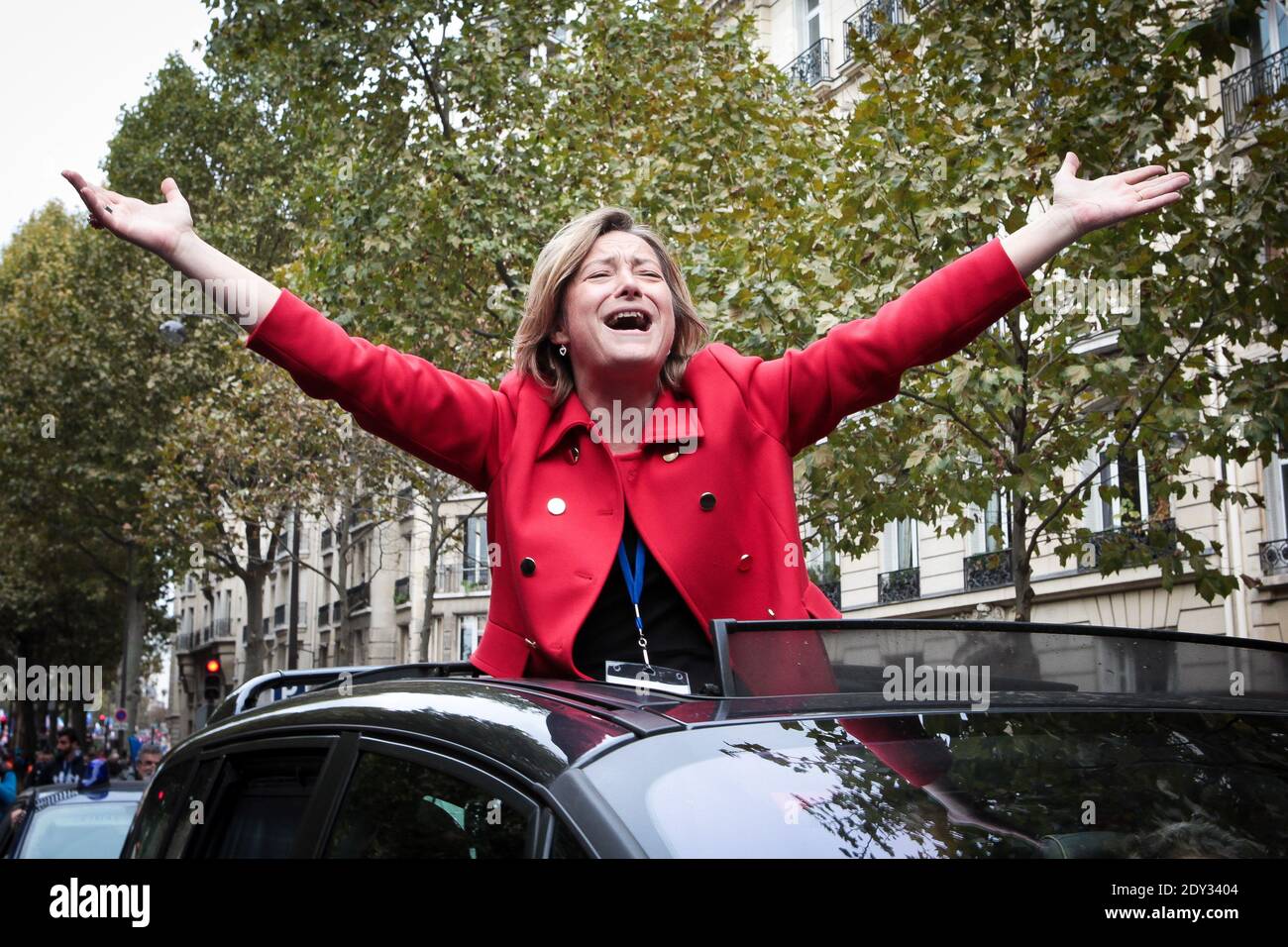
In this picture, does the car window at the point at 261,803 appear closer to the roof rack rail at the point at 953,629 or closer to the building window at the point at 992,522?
the roof rack rail at the point at 953,629

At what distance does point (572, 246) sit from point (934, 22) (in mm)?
10036

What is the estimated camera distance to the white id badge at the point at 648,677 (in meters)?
2.47

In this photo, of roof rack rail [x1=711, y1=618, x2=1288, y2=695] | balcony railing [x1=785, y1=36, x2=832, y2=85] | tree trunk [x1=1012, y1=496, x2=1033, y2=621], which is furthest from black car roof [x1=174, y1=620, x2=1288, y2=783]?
balcony railing [x1=785, y1=36, x2=832, y2=85]

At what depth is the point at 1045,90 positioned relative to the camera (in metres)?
12.3

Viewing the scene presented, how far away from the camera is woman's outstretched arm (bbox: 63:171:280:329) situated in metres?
3.18

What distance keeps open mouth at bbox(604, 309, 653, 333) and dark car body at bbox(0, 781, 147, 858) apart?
22.3 feet

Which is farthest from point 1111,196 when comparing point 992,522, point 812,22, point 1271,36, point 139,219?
point 812,22

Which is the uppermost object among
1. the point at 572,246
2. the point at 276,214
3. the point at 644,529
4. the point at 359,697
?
the point at 276,214

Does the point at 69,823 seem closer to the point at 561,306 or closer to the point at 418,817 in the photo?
the point at 561,306

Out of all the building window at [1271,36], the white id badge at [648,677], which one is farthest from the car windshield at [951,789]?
the building window at [1271,36]

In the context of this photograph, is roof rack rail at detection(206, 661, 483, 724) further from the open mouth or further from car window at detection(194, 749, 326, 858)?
the open mouth

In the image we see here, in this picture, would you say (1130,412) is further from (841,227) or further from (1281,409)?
(841,227)

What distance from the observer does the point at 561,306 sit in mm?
3566

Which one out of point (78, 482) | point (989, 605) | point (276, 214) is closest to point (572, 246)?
point (989, 605)
